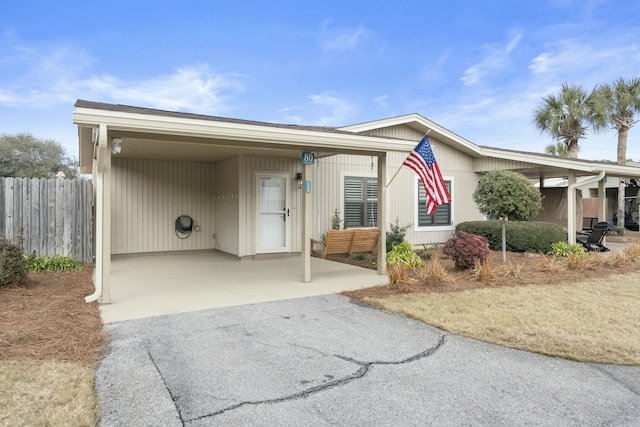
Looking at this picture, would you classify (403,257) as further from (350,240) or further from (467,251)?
(467,251)

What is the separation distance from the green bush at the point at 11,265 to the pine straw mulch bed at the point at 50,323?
0.38 ft

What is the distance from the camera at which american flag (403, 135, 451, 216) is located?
7.25 m

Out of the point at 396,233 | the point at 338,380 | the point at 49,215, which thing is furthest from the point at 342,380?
the point at 396,233

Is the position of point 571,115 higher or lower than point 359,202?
higher

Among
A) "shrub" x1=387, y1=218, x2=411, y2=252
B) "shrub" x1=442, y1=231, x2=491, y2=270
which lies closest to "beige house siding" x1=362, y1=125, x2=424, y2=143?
"shrub" x1=387, y1=218, x2=411, y2=252

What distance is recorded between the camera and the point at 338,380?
10.8ft

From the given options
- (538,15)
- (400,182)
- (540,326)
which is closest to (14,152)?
(400,182)

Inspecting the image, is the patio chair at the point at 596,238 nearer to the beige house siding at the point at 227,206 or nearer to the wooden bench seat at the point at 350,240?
the wooden bench seat at the point at 350,240

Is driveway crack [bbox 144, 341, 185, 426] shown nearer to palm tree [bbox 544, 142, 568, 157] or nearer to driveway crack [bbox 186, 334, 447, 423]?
driveway crack [bbox 186, 334, 447, 423]

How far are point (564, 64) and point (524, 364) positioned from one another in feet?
54.8

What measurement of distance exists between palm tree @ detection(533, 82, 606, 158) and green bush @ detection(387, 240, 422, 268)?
1613 centimetres

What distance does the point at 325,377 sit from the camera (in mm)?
3352

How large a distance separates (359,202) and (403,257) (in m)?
3.20

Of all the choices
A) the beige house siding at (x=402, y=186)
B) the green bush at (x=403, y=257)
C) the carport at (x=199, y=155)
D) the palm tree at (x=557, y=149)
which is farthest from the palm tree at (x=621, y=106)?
the carport at (x=199, y=155)
